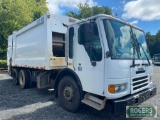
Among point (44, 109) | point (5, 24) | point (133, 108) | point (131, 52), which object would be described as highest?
point (5, 24)

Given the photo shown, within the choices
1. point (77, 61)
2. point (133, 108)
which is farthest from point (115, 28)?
point (133, 108)

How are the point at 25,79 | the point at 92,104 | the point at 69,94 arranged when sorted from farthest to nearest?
1. the point at 25,79
2. the point at 69,94
3. the point at 92,104

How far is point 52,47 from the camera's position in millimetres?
5879

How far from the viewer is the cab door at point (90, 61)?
380 centimetres

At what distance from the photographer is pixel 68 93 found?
15.7 ft

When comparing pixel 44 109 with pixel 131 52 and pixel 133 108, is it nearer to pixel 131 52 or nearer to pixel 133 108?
pixel 133 108

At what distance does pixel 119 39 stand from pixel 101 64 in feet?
2.57

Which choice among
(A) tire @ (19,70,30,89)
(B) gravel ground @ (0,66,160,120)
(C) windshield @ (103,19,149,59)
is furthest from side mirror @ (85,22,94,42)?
(A) tire @ (19,70,30,89)

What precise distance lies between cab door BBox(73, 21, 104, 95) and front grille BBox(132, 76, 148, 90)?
88cm

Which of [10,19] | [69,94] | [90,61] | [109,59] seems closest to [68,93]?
[69,94]

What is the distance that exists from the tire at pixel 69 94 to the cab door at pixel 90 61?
1.20ft

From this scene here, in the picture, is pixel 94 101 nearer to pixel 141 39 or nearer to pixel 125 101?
pixel 125 101

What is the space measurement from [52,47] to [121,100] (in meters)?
3.27

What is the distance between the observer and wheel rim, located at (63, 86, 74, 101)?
4.68 meters
